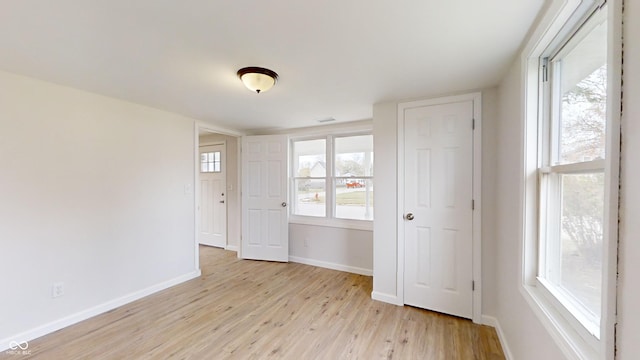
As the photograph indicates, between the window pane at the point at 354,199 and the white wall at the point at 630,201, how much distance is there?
2.89 m

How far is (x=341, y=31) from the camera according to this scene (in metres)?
1.47

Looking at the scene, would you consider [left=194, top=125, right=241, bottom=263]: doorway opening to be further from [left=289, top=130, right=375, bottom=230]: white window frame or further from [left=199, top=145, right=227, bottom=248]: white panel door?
[left=289, top=130, right=375, bottom=230]: white window frame

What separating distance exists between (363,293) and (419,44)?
2.57 meters

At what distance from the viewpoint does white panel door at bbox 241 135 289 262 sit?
13.4 ft

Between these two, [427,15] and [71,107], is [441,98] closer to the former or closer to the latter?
[427,15]

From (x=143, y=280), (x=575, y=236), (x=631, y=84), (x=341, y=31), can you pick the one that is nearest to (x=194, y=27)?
(x=341, y=31)

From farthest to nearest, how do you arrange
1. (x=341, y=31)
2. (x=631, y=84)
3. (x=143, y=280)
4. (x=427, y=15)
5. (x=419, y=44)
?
(x=143, y=280), (x=419, y=44), (x=341, y=31), (x=427, y=15), (x=631, y=84)

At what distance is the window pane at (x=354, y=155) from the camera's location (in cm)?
366

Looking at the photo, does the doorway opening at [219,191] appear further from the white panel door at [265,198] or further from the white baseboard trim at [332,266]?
the white baseboard trim at [332,266]

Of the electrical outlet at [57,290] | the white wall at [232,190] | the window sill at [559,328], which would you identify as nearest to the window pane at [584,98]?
the window sill at [559,328]

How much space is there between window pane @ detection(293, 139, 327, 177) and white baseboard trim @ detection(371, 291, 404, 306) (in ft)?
5.97

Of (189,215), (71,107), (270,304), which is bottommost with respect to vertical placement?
(270,304)

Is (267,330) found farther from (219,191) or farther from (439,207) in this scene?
(219,191)

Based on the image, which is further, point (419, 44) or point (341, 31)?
point (419, 44)
